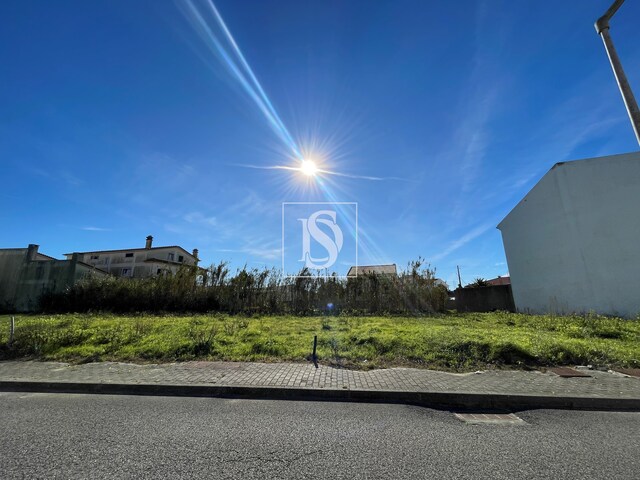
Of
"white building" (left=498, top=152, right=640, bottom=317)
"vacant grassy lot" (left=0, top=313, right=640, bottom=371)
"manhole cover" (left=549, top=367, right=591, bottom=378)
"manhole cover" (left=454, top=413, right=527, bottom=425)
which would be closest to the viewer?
"manhole cover" (left=454, top=413, right=527, bottom=425)

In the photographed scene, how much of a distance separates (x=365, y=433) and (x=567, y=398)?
10.1 ft

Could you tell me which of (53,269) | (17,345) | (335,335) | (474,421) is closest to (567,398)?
(474,421)

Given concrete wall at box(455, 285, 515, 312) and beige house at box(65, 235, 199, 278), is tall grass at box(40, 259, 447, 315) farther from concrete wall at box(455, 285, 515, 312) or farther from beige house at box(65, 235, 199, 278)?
beige house at box(65, 235, 199, 278)

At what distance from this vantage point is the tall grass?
16000 millimetres

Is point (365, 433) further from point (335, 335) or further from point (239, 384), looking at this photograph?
point (335, 335)

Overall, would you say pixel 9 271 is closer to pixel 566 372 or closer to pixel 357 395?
pixel 357 395

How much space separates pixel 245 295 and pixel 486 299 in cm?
1719

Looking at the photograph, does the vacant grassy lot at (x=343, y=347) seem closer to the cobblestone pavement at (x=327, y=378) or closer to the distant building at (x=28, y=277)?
the cobblestone pavement at (x=327, y=378)

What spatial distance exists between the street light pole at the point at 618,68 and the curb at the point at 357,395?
4.43m

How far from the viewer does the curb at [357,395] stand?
416 centimetres

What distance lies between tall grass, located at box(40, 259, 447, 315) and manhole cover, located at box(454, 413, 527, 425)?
11825mm

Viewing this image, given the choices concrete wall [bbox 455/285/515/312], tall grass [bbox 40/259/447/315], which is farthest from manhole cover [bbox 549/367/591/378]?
concrete wall [bbox 455/285/515/312]

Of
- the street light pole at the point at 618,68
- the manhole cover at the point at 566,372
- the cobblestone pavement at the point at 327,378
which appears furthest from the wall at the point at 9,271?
the street light pole at the point at 618,68

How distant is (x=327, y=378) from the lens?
16.7ft
